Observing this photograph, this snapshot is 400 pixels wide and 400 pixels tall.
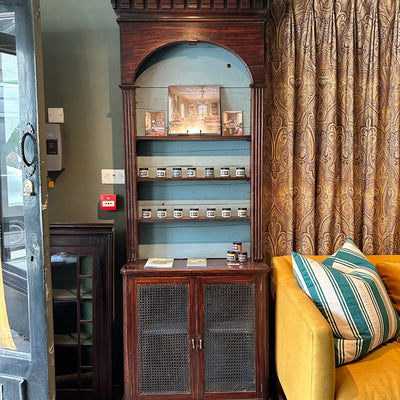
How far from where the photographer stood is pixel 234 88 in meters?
2.15

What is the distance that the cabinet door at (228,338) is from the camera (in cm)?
198

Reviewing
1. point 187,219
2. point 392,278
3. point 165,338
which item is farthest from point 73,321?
point 392,278

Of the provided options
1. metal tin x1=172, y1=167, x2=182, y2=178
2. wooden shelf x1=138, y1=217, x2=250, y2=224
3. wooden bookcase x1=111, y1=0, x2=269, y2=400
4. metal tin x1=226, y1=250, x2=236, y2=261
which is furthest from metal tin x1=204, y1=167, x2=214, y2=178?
metal tin x1=226, y1=250, x2=236, y2=261

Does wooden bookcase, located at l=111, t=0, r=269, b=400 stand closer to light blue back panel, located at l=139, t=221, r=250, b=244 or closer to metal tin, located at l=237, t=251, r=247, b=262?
metal tin, located at l=237, t=251, r=247, b=262

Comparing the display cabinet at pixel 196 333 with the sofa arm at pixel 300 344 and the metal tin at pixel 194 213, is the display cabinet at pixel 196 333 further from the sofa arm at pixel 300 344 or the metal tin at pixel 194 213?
the metal tin at pixel 194 213

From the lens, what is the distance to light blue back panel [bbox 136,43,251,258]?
2.13 metres

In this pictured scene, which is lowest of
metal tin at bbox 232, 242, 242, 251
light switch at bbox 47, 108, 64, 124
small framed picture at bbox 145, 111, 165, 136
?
metal tin at bbox 232, 242, 242, 251

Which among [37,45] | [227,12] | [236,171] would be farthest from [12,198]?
[227,12]

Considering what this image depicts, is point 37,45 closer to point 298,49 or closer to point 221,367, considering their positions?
point 298,49

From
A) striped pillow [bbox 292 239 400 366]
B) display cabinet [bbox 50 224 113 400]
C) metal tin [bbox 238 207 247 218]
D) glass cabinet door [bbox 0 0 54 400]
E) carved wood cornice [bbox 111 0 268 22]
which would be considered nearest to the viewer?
glass cabinet door [bbox 0 0 54 400]

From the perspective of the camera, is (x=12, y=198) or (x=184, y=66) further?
(x=184, y=66)

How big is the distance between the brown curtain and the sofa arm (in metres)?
0.43

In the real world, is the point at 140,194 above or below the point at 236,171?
below

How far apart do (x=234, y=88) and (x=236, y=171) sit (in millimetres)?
520
